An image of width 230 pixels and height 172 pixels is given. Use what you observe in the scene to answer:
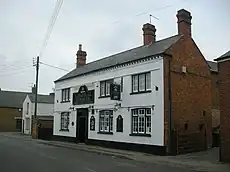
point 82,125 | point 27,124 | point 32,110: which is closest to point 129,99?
point 82,125

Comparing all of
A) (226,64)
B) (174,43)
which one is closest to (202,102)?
(174,43)

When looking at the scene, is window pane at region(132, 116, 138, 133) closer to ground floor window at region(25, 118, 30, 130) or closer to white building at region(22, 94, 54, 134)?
white building at region(22, 94, 54, 134)

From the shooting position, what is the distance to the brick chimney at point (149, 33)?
94.0ft

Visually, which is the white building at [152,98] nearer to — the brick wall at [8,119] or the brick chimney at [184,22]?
the brick chimney at [184,22]

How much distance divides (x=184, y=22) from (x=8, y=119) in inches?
1936

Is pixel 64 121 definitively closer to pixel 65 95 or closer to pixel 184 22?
pixel 65 95

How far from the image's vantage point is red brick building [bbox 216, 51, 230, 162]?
17609 millimetres

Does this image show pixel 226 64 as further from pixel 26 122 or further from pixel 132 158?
pixel 26 122

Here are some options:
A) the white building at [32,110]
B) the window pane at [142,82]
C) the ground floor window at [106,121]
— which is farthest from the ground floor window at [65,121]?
the white building at [32,110]

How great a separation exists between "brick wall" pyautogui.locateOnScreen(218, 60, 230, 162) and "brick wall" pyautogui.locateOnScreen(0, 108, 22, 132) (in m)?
53.1

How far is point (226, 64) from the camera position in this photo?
60.0 ft

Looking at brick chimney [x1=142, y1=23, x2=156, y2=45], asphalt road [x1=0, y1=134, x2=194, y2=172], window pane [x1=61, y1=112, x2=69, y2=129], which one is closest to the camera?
asphalt road [x1=0, y1=134, x2=194, y2=172]

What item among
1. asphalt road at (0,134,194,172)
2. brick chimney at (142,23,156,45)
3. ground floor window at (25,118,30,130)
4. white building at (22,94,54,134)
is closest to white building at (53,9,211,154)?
brick chimney at (142,23,156,45)

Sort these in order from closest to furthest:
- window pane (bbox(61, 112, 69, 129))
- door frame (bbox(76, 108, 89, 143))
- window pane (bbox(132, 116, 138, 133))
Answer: window pane (bbox(132, 116, 138, 133))
door frame (bbox(76, 108, 89, 143))
window pane (bbox(61, 112, 69, 129))
